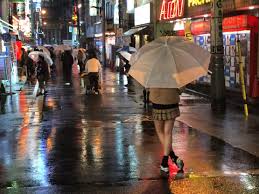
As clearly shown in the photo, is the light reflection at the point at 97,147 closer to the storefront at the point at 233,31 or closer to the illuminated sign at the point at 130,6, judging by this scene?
the storefront at the point at 233,31

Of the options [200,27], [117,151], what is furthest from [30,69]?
[117,151]

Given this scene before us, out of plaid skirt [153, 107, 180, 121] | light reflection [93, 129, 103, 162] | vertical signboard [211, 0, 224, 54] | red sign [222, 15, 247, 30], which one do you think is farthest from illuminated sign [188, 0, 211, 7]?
plaid skirt [153, 107, 180, 121]

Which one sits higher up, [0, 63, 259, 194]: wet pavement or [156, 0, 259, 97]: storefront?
[156, 0, 259, 97]: storefront

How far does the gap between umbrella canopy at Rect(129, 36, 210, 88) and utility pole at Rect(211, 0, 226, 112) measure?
681 cm

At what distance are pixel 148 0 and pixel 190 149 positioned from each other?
2527cm

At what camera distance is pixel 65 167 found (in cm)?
845

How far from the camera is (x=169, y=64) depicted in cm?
748

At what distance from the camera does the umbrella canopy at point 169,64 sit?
7434 millimetres

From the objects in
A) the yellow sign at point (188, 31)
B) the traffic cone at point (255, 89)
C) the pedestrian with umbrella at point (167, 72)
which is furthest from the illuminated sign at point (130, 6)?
the pedestrian with umbrella at point (167, 72)

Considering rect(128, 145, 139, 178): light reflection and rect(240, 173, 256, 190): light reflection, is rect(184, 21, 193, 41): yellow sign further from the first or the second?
rect(240, 173, 256, 190): light reflection

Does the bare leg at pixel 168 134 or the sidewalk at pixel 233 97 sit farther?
the sidewalk at pixel 233 97

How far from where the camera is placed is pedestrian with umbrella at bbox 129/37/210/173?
7.45m

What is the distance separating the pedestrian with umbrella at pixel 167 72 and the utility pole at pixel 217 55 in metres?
6.70

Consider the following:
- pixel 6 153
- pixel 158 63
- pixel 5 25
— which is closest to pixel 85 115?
pixel 6 153
